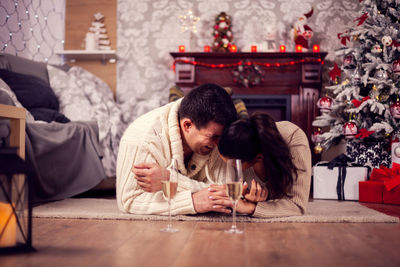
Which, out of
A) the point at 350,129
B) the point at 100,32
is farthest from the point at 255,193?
the point at 100,32

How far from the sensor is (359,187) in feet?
9.28

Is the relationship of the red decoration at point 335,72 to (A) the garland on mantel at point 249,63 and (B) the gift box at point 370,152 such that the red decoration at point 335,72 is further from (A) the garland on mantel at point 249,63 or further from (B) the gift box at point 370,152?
(B) the gift box at point 370,152

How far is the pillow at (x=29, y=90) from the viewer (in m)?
3.06

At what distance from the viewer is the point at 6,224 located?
1123 mm

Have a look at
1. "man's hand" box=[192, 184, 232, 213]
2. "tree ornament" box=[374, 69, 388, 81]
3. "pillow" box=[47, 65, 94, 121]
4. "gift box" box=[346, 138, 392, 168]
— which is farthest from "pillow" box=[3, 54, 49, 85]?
"tree ornament" box=[374, 69, 388, 81]

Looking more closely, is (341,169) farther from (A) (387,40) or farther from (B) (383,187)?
(A) (387,40)

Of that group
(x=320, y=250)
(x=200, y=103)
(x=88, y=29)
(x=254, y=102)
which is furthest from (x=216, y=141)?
(x=88, y=29)

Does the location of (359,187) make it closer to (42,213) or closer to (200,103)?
(200,103)

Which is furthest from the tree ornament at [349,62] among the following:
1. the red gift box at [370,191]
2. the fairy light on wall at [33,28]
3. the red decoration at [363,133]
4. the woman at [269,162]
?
the fairy light on wall at [33,28]

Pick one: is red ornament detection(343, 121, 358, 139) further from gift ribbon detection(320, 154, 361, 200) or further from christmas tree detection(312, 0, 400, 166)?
gift ribbon detection(320, 154, 361, 200)

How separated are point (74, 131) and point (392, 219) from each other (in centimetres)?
198

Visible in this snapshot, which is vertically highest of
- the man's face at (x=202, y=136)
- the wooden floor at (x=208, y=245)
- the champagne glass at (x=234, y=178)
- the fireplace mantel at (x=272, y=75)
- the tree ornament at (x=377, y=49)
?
the tree ornament at (x=377, y=49)

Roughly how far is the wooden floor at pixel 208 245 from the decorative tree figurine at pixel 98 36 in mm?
2953

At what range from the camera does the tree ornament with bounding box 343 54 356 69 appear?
3.57m
